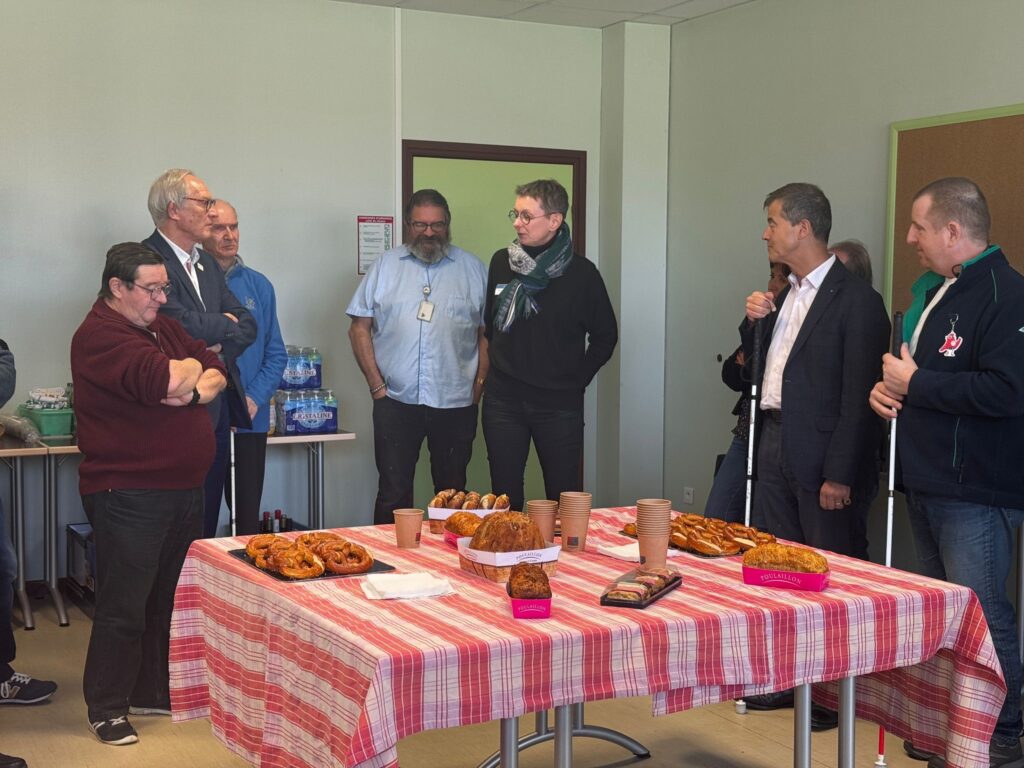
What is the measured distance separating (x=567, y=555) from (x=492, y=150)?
3972 mm

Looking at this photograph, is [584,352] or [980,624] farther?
[584,352]

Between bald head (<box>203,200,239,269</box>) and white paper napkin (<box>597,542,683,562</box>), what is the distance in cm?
270

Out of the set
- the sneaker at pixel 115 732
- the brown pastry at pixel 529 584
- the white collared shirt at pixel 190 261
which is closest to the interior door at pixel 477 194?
the white collared shirt at pixel 190 261

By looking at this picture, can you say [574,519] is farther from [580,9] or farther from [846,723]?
[580,9]

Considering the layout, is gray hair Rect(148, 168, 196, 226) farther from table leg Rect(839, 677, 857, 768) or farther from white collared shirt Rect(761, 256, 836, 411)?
table leg Rect(839, 677, 857, 768)

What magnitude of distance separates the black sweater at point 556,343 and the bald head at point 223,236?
1.14 meters

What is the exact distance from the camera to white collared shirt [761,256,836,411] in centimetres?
401

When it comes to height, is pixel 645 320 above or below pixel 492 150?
below

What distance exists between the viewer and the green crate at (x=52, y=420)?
5.31 meters

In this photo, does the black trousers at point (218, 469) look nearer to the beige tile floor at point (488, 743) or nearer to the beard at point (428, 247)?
the beige tile floor at point (488, 743)

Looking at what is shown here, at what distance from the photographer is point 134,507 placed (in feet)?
12.0

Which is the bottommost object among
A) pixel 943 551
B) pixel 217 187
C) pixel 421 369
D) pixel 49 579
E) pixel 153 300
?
A: pixel 49 579

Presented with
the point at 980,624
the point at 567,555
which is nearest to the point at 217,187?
the point at 567,555

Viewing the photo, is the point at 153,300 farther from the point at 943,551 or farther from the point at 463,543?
the point at 943,551
